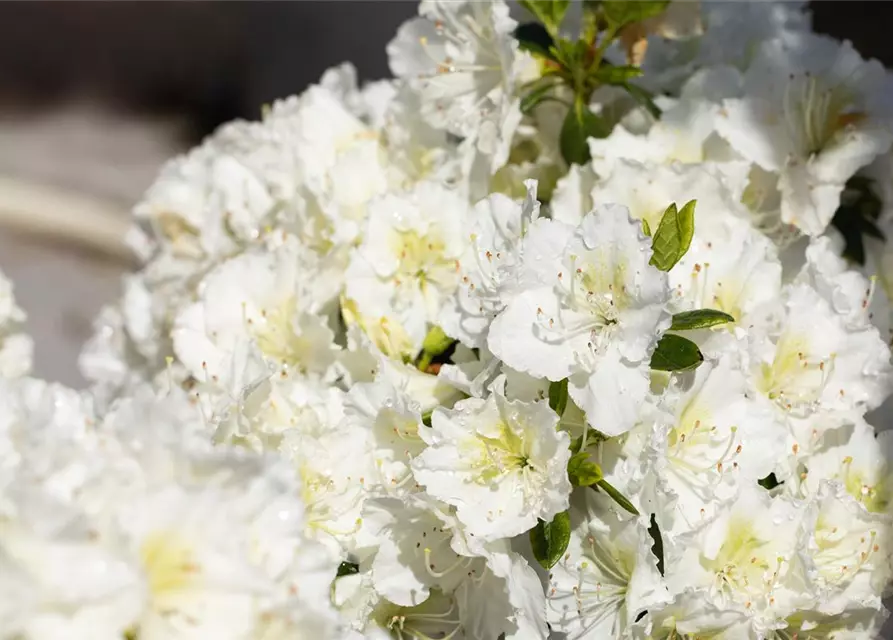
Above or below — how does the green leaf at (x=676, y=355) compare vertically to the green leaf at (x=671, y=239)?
below

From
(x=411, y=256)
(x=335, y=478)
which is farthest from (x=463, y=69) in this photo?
(x=335, y=478)

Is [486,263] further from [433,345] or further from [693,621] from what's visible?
[693,621]

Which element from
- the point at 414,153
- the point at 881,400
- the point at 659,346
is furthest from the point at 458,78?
the point at 881,400

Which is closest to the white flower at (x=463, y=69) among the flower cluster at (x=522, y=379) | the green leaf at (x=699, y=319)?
the flower cluster at (x=522, y=379)

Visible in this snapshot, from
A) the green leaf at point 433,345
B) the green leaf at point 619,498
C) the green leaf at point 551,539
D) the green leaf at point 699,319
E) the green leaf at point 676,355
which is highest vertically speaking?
the green leaf at point 699,319

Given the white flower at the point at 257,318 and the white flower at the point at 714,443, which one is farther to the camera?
the white flower at the point at 257,318

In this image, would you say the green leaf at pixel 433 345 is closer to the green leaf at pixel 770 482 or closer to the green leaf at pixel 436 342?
the green leaf at pixel 436 342
